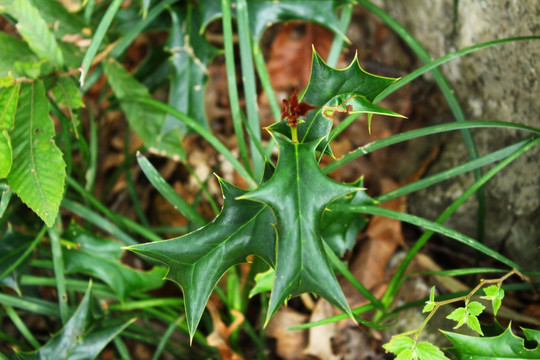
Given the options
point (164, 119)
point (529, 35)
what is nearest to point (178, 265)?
point (164, 119)

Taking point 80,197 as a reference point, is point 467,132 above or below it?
above

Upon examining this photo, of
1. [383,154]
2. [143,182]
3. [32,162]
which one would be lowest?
[143,182]

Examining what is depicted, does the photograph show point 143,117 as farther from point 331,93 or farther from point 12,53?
point 331,93

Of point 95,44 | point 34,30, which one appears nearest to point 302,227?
point 95,44

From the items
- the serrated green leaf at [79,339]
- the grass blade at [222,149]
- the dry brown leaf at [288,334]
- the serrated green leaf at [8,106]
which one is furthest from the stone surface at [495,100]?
the serrated green leaf at [8,106]

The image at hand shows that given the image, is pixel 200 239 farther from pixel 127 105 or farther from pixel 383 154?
pixel 383 154

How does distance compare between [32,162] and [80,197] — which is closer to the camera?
[32,162]

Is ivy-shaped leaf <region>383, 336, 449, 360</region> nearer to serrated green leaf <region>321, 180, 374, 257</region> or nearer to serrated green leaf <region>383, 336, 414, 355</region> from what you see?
serrated green leaf <region>383, 336, 414, 355</region>

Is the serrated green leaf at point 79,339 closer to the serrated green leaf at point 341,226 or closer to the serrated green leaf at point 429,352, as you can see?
the serrated green leaf at point 341,226
